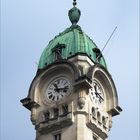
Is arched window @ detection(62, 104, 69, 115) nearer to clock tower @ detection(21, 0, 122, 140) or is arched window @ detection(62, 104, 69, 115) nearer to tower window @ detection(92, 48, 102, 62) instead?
clock tower @ detection(21, 0, 122, 140)

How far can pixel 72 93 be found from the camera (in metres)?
53.6

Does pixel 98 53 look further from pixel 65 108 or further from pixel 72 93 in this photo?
pixel 65 108

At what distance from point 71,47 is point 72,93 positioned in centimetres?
491

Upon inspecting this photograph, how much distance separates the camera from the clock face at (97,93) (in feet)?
179

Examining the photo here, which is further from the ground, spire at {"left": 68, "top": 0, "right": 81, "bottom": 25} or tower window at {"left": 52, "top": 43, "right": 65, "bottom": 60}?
spire at {"left": 68, "top": 0, "right": 81, "bottom": 25}

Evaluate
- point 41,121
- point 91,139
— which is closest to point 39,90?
point 41,121

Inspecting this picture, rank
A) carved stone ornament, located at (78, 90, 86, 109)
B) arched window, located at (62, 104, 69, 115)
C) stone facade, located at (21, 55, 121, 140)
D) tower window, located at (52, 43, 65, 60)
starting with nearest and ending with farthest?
stone facade, located at (21, 55, 121, 140) < carved stone ornament, located at (78, 90, 86, 109) < arched window, located at (62, 104, 69, 115) < tower window, located at (52, 43, 65, 60)

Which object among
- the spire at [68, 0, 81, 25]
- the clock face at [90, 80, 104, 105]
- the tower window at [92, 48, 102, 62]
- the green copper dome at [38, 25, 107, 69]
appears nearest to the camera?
the clock face at [90, 80, 104, 105]

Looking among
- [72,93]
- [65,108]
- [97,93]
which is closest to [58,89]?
[72,93]

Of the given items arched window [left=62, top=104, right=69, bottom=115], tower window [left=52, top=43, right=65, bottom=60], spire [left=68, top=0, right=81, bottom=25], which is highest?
spire [left=68, top=0, right=81, bottom=25]

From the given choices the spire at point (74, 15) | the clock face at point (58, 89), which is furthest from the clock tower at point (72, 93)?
the spire at point (74, 15)

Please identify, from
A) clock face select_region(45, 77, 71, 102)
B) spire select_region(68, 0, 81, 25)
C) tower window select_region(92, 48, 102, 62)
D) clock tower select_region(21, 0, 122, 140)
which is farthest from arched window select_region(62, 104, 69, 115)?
spire select_region(68, 0, 81, 25)

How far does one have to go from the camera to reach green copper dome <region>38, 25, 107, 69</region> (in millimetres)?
56375

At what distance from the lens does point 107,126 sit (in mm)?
54844
